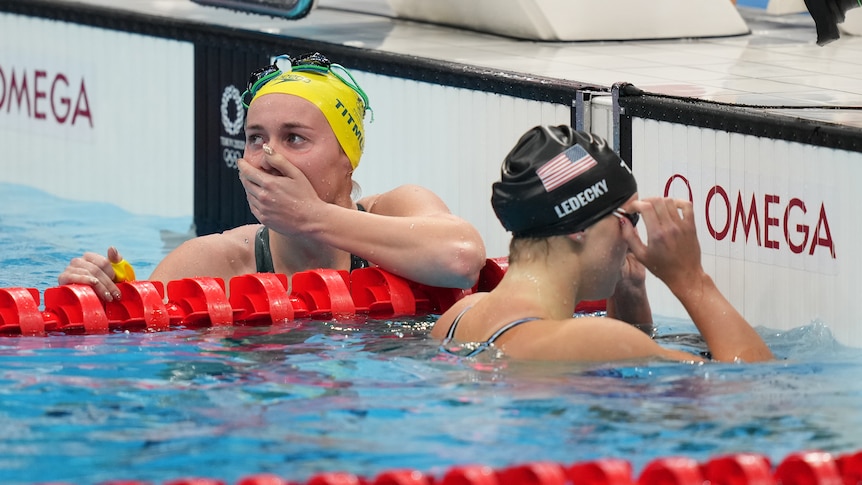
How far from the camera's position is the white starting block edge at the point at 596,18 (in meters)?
7.51

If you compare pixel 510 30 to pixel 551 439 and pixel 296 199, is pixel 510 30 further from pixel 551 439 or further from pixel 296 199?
pixel 551 439

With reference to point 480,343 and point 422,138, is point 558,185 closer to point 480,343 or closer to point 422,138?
point 480,343

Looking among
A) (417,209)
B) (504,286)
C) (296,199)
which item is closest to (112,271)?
(296,199)

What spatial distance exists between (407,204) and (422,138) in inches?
74.9

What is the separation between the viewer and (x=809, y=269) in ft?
15.5

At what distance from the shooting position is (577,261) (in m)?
3.49

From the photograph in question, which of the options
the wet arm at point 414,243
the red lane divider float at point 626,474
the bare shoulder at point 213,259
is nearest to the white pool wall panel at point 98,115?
the bare shoulder at point 213,259

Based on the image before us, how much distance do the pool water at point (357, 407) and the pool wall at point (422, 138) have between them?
74cm

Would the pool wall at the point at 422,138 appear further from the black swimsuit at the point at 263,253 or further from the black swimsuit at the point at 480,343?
the black swimsuit at the point at 480,343

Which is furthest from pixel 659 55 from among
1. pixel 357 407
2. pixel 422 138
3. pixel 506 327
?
pixel 357 407

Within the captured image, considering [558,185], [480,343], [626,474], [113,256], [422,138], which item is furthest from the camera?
[422,138]

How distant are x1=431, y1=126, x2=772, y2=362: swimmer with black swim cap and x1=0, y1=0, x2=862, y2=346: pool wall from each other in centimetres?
113

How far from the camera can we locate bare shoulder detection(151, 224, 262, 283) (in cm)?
447

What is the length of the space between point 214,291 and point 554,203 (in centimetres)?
121
